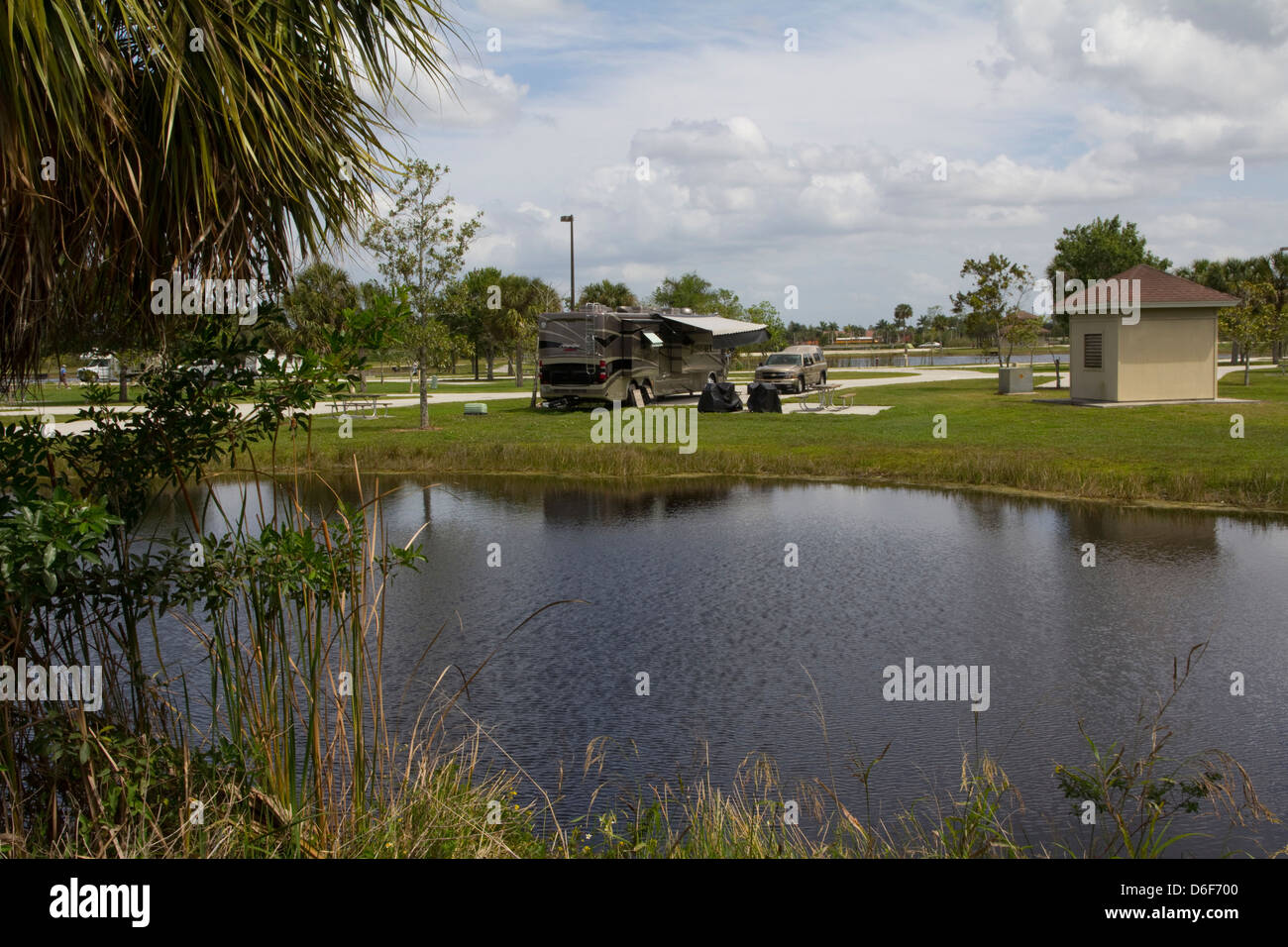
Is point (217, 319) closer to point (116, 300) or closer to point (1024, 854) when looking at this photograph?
point (116, 300)

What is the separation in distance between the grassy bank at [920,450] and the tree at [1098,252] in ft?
115

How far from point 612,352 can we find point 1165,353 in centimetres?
1508

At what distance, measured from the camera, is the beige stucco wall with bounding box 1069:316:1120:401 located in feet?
103

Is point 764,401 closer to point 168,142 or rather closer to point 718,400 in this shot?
point 718,400

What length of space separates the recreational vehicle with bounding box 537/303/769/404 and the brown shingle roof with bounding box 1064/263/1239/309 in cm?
1008

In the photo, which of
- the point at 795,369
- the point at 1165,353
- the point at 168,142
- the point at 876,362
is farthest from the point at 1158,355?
the point at 876,362

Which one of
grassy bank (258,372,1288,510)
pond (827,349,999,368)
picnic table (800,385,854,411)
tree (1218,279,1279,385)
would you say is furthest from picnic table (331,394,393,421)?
pond (827,349,999,368)

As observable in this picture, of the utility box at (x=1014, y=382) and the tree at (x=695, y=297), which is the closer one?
the utility box at (x=1014, y=382)

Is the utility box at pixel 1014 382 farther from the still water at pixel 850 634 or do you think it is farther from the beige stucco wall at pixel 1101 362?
the still water at pixel 850 634

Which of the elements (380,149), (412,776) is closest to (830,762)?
(412,776)

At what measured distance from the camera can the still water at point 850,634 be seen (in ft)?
25.0

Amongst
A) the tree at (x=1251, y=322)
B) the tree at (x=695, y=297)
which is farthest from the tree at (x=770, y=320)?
Answer: the tree at (x=1251, y=322)
